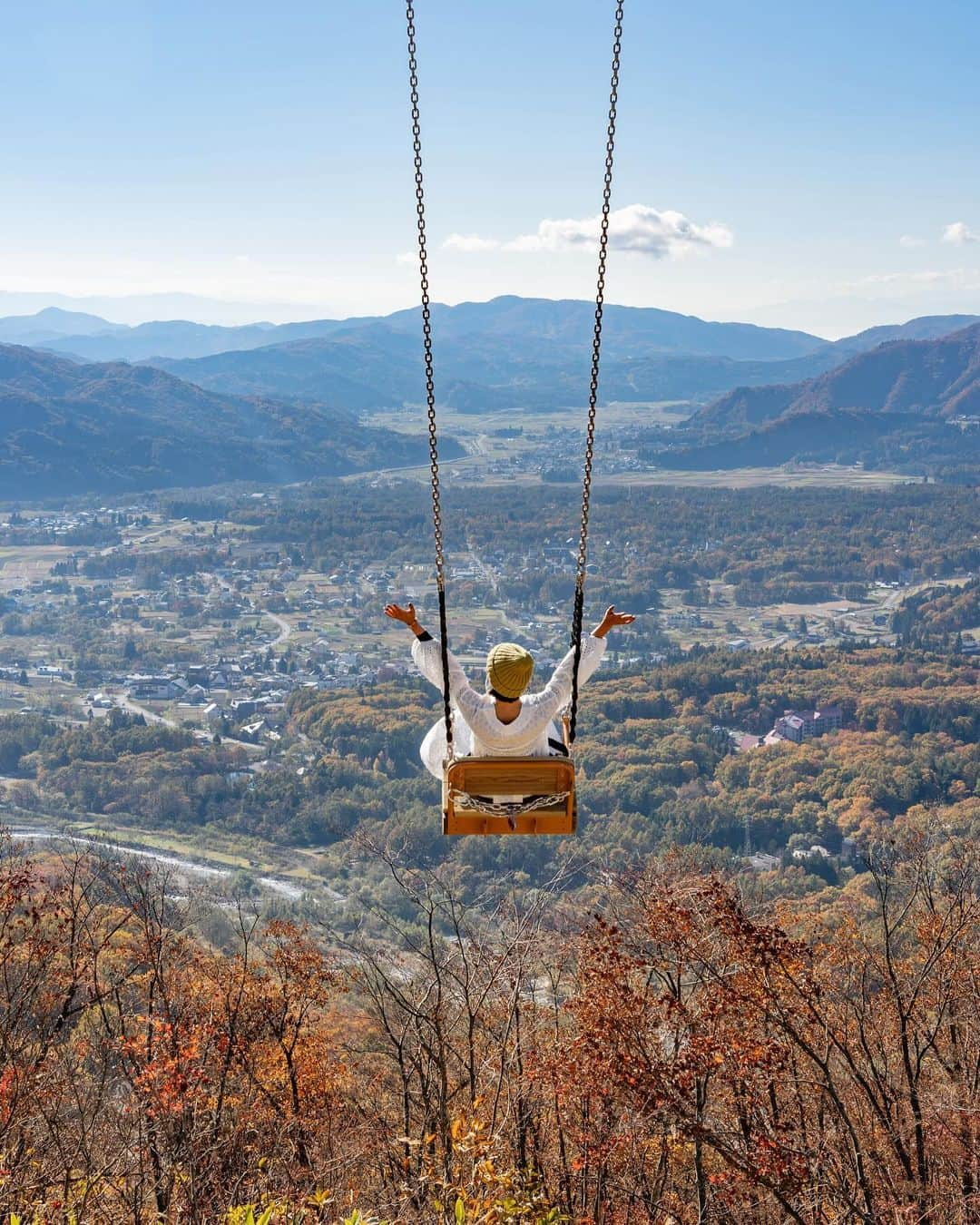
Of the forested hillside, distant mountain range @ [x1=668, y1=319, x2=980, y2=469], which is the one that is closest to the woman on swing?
the forested hillside

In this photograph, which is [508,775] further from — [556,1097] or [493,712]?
[556,1097]

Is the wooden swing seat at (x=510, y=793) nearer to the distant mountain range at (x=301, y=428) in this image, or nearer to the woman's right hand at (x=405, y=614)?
the woman's right hand at (x=405, y=614)

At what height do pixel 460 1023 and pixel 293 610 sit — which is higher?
pixel 460 1023

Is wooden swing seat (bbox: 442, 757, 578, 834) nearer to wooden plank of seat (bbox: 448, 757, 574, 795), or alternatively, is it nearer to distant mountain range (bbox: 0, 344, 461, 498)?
wooden plank of seat (bbox: 448, 757, 574, 795)

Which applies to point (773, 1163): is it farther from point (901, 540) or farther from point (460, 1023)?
point (901, 540)

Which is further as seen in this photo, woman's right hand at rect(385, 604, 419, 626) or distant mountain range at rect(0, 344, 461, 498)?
distant mountain range at rect(0, 344, 461, 498)

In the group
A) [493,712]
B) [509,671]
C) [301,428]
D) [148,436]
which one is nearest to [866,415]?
[301,428]

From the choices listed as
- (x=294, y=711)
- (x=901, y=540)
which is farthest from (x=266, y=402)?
Result: (x=294, y=711)
